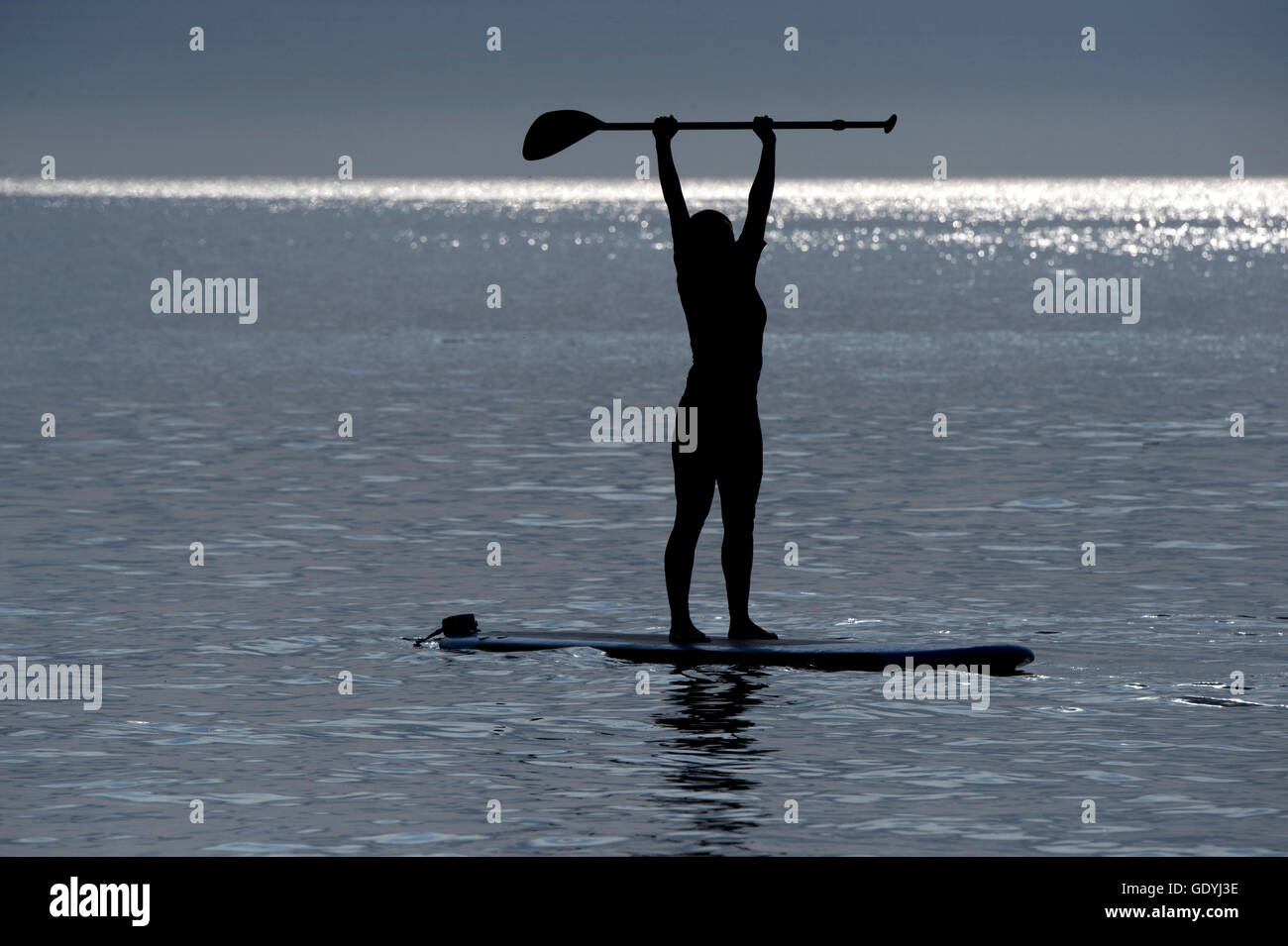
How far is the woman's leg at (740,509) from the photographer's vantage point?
1265 centimetres

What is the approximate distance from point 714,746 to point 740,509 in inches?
91.1

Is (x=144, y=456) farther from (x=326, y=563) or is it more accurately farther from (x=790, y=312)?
(x=790, y=312)

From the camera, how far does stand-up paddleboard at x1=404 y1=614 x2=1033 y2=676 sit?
12.4 m

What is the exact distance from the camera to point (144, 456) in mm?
24516

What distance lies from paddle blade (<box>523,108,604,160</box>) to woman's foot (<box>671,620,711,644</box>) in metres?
3.27

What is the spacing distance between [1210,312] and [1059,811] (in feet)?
211

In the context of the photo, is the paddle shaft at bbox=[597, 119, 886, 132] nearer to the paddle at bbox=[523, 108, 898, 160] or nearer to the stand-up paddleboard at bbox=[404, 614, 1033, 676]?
the paddle at bbox=[523, 108, 898, 160]

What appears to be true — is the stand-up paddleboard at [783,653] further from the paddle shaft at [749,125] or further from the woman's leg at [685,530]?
the paddle shaft at [749,125]

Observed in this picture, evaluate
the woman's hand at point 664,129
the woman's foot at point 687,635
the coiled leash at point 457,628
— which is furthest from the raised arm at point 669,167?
the coiled leash at point 457,628

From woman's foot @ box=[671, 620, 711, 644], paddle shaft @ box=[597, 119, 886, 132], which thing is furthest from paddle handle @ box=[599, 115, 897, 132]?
woman's foot @ box=[671, 620, 711, 644]

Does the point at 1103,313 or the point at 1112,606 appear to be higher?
the point at 1103,313
